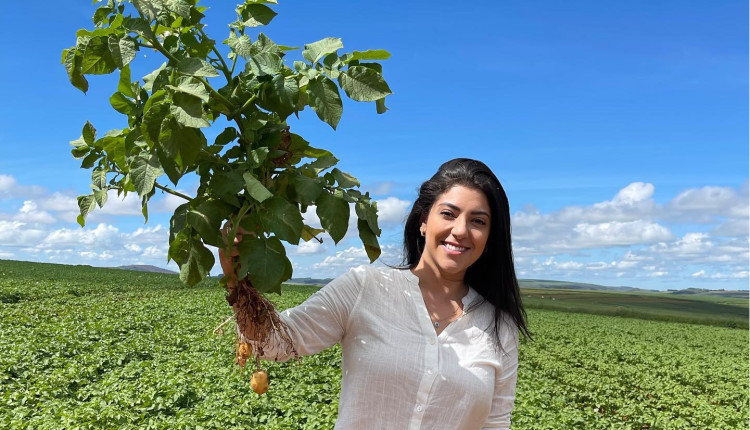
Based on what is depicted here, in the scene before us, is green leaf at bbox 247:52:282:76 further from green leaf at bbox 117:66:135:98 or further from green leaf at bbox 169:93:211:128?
green leaf at bbox 117:66:135:98

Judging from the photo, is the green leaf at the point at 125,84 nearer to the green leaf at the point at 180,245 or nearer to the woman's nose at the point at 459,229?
the green leaf at the point at 180,245

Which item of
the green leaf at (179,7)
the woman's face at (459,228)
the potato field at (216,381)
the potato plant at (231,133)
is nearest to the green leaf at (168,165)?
the potato plant at (231,133)

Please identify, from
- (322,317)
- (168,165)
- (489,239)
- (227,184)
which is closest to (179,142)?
(168,165)

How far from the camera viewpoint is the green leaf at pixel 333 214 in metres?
1.97

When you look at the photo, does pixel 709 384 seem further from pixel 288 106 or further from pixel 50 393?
pixel 288 106

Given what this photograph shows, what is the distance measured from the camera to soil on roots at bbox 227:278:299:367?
2117 mm

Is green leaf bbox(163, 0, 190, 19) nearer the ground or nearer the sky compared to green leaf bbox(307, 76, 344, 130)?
nearer the sky

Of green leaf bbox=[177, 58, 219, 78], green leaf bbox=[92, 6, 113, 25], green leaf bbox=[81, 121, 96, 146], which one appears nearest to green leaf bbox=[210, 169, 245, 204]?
green leaf bbox=[177, 58, 219, 78]

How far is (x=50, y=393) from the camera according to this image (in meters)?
7.52

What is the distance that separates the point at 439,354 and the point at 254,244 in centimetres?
94

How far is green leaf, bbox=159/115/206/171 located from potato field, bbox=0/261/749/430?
4.69m

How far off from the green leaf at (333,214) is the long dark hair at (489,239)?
0.79 metres

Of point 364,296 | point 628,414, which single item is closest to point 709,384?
point 628,414

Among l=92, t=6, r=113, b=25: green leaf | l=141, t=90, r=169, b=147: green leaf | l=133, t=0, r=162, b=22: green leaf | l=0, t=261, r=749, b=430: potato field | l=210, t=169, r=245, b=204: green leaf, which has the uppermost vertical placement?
l=92, t=6, r=113, b=25: green leaf
